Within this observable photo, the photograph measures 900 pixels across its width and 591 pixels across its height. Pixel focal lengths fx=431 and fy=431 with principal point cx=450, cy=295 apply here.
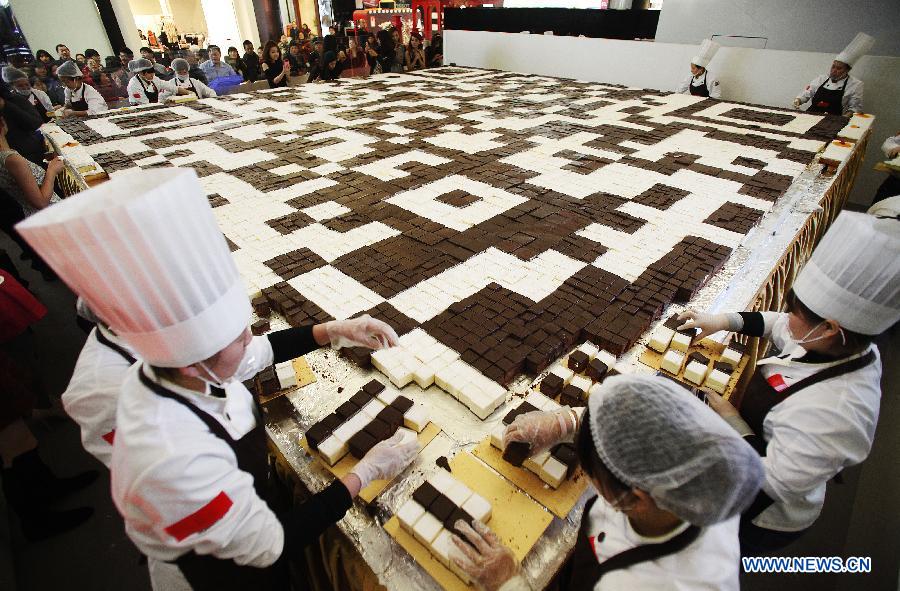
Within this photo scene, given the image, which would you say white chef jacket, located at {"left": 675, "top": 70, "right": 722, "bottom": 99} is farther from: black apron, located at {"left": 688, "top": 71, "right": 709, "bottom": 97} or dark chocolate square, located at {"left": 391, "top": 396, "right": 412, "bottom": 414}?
dark chocolate square, located at {"left": 391, "top": 396, "right": 412, "bottom": 414}

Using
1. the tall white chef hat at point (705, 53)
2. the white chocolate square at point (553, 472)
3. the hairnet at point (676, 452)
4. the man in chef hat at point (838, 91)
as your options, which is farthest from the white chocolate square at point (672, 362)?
the tall white chef hat at point (705, 53)

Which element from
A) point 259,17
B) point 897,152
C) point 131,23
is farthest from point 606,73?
point 259,17

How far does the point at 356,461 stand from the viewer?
1.57 metres

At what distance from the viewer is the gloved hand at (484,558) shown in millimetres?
1179

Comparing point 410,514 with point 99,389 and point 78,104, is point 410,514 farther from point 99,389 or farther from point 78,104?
point 78,104

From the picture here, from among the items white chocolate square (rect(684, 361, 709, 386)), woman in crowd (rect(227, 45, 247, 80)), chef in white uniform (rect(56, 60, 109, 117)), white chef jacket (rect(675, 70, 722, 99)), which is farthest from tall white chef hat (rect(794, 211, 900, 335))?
woman in crowd (rect(227, 45, 247, 80))

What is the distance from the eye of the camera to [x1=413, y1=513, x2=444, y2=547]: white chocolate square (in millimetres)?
1287

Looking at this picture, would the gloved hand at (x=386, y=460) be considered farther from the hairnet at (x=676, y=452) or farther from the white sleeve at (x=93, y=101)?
the white sleeve at (x=93, y=101)

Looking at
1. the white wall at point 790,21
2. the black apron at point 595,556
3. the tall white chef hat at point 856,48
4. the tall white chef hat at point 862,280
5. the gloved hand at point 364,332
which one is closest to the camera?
the black apron at point 595,556

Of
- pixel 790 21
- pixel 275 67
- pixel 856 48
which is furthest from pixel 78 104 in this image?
pixel 790 21

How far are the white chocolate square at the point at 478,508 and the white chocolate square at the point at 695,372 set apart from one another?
3.82 ft

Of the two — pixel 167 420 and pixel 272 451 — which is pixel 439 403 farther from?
pixel 167 420

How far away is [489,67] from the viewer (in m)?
11.1

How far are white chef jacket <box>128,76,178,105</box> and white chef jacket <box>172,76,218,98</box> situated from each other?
12cm
